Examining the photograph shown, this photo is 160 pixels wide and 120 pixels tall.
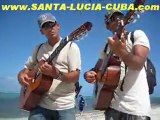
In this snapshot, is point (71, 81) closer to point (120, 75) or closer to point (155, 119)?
point (120, 75)

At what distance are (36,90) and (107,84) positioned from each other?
43 centimetres

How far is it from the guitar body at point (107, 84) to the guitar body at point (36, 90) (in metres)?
0.28

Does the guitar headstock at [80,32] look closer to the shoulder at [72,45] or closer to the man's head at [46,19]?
the shoulder at [72,45]

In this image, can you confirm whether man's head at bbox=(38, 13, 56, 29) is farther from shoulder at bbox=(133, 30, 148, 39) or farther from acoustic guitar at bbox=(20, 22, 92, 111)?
shoulder at bbox=(133, 30, 148, 39)

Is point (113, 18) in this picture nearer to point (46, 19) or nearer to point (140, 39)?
point (140, 39)

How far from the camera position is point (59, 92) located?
2164 millimetres

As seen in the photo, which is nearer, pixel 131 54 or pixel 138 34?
pixel 131 54

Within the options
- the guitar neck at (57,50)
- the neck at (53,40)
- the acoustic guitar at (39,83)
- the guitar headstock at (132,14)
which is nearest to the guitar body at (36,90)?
the acoustic guitar at (39,83)

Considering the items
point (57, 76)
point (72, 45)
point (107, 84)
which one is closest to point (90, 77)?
point (107, 84)

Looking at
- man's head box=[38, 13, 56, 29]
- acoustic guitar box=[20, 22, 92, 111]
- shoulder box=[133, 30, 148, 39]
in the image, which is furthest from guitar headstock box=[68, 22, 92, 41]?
shoulder box=[133, 30, 148, 39]

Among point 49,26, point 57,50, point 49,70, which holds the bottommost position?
point 49,70

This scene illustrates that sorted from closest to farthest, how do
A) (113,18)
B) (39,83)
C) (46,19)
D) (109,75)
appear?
1. (109,75)
2. (113,18)
3. (39,83)
4. (46,19)

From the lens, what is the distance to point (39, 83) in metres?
2.14

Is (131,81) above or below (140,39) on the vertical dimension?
below
